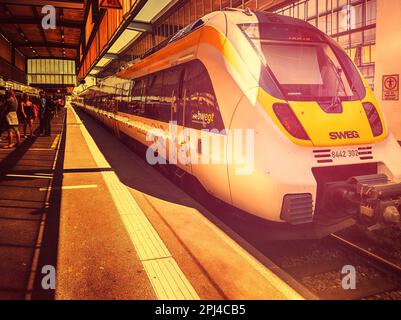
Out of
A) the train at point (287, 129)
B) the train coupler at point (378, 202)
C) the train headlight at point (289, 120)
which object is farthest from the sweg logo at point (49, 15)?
the train coupler at point (378, 202)

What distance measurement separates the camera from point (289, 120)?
3.96 metres

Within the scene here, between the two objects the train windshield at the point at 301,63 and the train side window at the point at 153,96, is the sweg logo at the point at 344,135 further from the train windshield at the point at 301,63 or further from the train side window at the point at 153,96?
the train side window at the point at 153,96

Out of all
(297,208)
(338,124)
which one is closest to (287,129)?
(338,124)

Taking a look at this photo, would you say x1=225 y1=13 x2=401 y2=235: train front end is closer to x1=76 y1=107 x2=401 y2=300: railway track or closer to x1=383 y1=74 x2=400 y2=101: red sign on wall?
x1=76 y1=107 x2=401 y2=300: railway track

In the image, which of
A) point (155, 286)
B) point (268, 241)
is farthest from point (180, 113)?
point (155, 286)

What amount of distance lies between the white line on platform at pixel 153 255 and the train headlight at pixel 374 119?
9.12ft

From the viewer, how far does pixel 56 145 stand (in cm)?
1203

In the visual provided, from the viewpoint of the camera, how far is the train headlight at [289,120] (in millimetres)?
3902

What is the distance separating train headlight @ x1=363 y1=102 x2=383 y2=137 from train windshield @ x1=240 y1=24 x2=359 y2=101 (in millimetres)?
239

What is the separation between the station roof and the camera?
2902 cm

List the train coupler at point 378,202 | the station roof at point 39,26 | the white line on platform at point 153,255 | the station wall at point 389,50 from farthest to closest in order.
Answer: the station roof at point 39,26 → the station wall at point 389,50 → the train coupler at point 378,202 → the white line on platform at point 153,255

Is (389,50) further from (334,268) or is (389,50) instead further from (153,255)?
(153,255)

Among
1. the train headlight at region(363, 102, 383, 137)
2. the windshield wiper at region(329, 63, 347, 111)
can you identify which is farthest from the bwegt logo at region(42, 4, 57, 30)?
the train headlight at region(363, 102, 383, 137)
